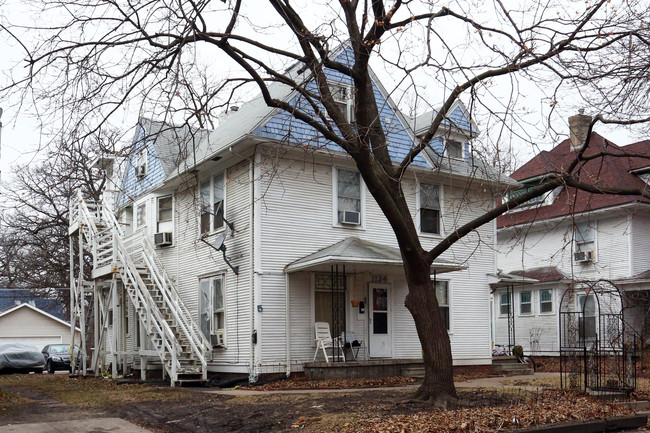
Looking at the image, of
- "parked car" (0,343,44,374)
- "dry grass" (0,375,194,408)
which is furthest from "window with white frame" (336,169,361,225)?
"parked car" (0,343,44,374)

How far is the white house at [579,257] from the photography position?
2670 centimetres

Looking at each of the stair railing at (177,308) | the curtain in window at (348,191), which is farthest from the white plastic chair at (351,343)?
the stair railing at (177,308)

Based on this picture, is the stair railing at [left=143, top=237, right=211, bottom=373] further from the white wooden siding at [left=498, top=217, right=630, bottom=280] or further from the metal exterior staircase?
the white wooden siding at [left=498, top=217, right=630, bottom=280]

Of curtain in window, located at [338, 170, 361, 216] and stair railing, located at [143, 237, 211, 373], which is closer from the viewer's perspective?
stair railing, located at [143, 237, 211, 373]

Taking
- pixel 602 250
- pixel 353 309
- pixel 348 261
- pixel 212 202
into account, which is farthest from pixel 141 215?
pixel 602 250

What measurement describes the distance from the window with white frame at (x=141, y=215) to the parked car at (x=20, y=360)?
9.68 metres

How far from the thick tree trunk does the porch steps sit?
405 inches

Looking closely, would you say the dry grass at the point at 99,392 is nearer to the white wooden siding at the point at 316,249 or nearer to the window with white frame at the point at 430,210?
the white wooden siding at the point at 316,249

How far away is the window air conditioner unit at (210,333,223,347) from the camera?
62.5 feet

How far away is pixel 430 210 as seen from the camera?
2156 cm

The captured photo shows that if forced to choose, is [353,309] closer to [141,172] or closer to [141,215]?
[141,215]

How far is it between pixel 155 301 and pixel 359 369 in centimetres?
648

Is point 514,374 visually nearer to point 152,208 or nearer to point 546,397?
point 546,397

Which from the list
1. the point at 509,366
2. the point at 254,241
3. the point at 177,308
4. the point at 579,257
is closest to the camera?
the point at 254,241
